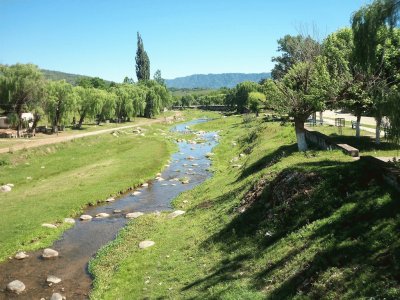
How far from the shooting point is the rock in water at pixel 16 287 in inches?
888

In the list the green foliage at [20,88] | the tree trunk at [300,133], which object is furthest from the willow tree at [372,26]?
the green foliage at [20,88]

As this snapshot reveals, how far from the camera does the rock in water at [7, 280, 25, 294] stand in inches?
888

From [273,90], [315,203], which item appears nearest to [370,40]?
[315,203]

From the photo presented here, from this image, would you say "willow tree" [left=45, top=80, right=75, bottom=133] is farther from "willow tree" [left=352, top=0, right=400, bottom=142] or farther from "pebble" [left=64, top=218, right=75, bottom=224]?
"willow tree" [left=352, top=0, right=400, bottom=142]

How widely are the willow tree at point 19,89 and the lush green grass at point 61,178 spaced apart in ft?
42.1

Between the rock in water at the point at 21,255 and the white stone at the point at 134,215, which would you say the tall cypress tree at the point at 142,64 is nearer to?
the white stone at the point at 134,215

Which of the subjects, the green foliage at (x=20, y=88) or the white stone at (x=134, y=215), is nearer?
the white stone at (x=134, y=215)

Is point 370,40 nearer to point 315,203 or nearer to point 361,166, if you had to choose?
point 361,166

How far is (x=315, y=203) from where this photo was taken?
20500 millimetres

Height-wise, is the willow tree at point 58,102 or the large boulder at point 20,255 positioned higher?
the willow tree at point 58,102

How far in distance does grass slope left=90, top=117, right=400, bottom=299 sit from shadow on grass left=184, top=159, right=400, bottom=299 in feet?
0.16

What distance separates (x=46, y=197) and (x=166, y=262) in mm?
22878

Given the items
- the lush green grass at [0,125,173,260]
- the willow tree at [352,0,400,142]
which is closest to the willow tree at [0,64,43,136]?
the lush green grass at [0,125,173,260]

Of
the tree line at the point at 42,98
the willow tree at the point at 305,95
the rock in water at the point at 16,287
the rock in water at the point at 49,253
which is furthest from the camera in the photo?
the tree line at the point at 42,98
